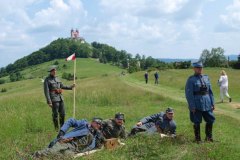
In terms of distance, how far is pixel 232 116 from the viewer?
17.9 m

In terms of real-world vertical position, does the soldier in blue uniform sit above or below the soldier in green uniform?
above

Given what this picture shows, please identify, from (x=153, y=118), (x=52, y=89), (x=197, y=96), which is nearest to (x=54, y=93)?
(x=52, y=89)

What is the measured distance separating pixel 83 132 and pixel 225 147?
128 inches

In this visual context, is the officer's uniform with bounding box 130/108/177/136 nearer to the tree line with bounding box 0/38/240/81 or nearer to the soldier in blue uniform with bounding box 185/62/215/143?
the soldier in blue uniform with bounding box 185/62/215/143

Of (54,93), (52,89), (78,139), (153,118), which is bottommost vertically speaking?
(78,139)

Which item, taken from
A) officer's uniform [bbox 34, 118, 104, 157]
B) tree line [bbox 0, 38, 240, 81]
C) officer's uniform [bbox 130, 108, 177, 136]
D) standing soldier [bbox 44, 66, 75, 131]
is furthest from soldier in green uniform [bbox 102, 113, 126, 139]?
tree line [bbox 0, 38, 240, 81]

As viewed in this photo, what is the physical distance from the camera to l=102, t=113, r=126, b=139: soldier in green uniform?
1127cm

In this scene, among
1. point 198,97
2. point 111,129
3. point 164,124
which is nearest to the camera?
point 198,97

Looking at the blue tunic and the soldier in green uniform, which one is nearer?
the blue tunic

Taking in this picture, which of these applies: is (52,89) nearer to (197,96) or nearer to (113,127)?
(113,127)

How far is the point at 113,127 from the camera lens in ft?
37.5

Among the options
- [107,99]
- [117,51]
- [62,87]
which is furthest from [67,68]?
[62,87]

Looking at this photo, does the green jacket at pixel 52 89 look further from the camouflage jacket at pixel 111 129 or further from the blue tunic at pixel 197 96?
the blue tunic at pixel 197 96

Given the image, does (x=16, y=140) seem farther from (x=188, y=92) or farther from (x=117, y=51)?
(x=117, y=51)
